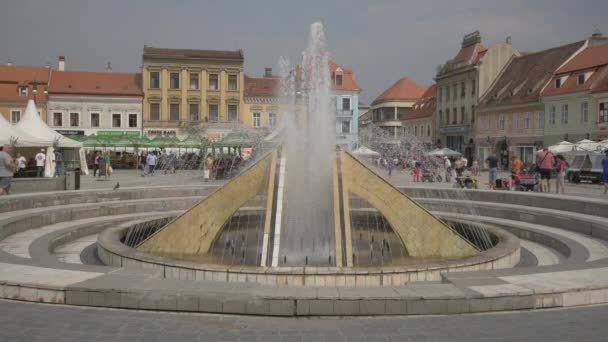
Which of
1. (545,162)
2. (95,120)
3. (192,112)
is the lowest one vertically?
(545,162)

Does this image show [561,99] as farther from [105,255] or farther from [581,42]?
[105,255]

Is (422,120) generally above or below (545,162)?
above

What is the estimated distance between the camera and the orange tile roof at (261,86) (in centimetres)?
5653

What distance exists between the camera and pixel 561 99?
137 ft

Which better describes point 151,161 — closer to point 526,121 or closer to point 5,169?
point 5,169

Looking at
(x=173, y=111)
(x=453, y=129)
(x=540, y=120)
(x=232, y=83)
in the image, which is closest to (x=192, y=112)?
(x=173, y=111)

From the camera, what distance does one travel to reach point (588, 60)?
1626 inches

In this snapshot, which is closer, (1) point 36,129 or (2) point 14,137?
(2) point 14,137

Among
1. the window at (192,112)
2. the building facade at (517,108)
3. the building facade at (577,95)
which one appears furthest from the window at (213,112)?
the building facade at (577,95)

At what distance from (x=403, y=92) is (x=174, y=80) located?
1429 inches

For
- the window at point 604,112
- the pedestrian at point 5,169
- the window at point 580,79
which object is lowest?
the pedestrian at point 5,169

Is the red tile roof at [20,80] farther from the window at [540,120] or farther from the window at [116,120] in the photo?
the window at [540,120]

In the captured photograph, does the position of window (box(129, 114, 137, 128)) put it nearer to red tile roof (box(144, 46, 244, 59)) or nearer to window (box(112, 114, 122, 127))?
window (box(112, 114, 122, 127))

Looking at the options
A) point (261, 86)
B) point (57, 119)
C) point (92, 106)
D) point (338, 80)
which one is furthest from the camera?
point (338, 80)
